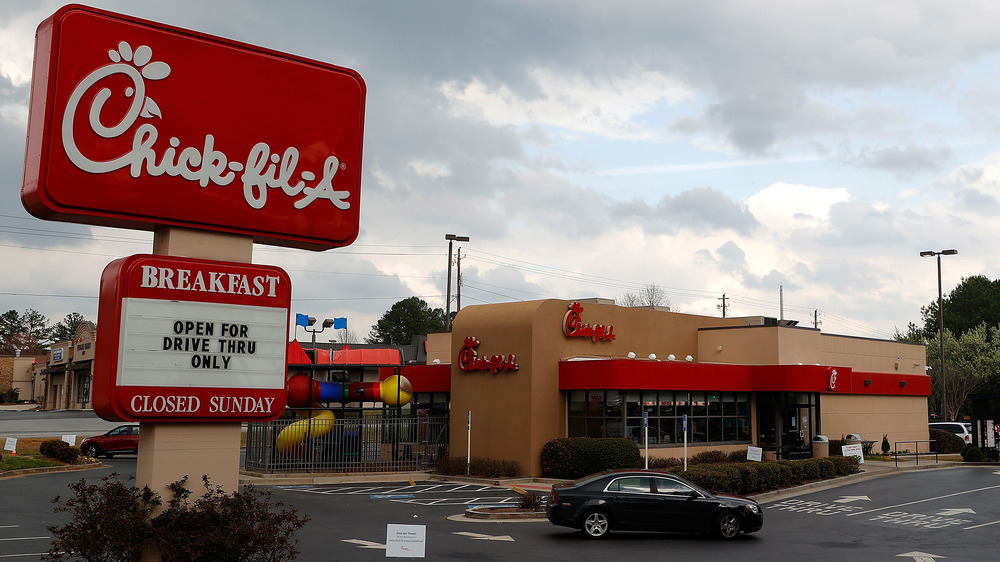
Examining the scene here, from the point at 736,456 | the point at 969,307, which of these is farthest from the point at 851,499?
the point at 969,307

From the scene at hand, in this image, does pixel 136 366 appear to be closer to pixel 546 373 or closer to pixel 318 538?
pixel 318 538

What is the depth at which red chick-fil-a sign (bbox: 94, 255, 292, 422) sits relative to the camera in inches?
487

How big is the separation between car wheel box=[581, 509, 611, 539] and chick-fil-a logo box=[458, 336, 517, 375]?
13.5 m

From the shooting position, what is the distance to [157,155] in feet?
42.2

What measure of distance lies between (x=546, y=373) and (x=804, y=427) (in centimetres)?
1319

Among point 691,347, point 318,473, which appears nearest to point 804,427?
point 691,347

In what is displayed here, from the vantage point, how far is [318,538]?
19.2m

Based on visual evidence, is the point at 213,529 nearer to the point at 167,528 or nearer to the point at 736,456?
the point at 167,528

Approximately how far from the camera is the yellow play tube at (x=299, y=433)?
32.7m

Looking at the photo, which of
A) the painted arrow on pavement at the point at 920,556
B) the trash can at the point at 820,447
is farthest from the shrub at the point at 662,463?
the painted arrow on pavement at the point at 920,556

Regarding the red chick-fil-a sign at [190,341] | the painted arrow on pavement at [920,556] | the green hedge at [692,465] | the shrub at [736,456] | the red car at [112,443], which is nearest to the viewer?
the red chick-fil-a sign at [190,341]

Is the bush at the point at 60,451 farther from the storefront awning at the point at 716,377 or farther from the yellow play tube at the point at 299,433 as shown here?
the storefront awning at the point at 716,377

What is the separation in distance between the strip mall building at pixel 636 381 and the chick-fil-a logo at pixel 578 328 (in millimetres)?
40

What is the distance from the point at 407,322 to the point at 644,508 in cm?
9326
